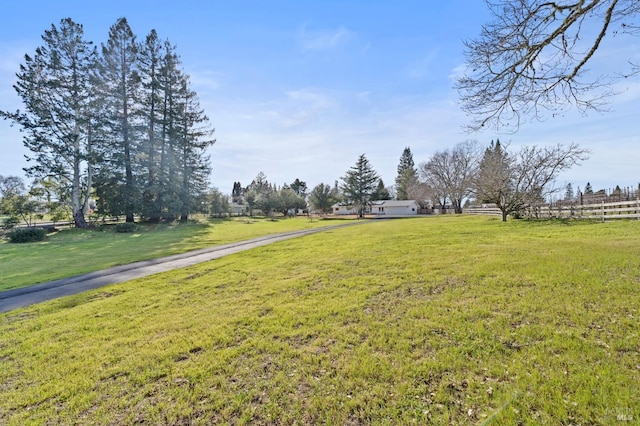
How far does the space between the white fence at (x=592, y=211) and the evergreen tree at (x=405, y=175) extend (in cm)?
4139

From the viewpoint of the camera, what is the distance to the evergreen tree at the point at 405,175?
211 feet

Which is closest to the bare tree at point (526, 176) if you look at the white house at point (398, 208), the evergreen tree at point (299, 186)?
the white house at point (398, 208)

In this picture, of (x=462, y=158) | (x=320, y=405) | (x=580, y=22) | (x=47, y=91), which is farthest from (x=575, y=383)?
(x=462, y=158)

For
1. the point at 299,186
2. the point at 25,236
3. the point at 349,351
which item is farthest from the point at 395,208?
the point at 349,351

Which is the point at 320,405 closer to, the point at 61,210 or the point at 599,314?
the point at 599,314

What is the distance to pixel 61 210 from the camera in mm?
29234

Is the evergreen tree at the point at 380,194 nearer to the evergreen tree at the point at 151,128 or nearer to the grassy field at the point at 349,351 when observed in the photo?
the evergreen tree at the point at 151,128

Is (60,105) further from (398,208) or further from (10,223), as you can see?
(398,208)

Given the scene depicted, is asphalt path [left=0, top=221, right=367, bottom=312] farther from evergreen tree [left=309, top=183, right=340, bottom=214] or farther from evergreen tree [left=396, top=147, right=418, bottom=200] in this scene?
evergreen tree [left=396, top=147, right=418, bottom=200]

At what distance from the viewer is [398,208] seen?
60906mm

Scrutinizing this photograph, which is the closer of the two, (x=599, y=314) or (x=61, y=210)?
(x=599, y=314)

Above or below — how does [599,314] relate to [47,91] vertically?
below

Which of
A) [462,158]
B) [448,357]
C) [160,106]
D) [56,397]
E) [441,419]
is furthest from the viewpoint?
[462,158]

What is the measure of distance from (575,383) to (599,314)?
1.98 m
